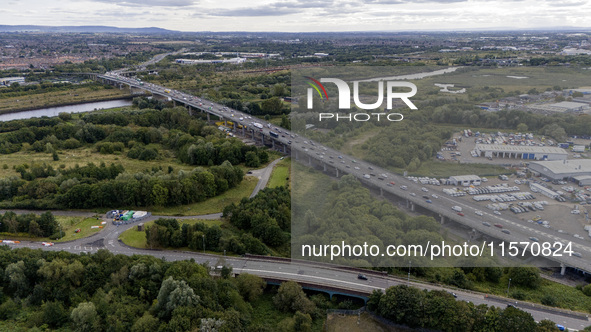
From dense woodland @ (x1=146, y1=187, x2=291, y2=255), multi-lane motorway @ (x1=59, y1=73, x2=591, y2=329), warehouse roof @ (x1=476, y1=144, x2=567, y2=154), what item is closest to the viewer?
warehouse roof @ (x1=476, y1=144, x2=567, y2=154)

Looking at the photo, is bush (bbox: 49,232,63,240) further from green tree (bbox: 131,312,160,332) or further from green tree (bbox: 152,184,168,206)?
green tree (bbox: 131,312,160,332)

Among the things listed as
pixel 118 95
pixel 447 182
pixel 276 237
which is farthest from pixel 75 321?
pixel 118 95

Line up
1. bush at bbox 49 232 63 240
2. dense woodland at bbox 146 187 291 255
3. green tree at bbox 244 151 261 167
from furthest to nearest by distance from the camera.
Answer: green tree at bbox 244 151 261 167
bush at bbox 49 232 63 240
dense woodland at bbox 146 187 291 255

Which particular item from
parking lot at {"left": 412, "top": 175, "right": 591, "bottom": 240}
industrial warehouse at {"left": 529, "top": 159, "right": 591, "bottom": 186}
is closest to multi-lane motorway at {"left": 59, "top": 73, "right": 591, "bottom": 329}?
parking lot at {"left": 412, "top": 175, "right": 591, "bottom": 240}

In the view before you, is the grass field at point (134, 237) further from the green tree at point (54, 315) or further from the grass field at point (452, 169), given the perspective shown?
the grass field at point (452, 169)

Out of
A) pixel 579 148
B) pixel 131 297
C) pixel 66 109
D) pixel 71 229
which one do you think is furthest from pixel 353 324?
pixel 66 109

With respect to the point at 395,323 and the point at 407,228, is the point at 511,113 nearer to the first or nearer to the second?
the point at 407,228
